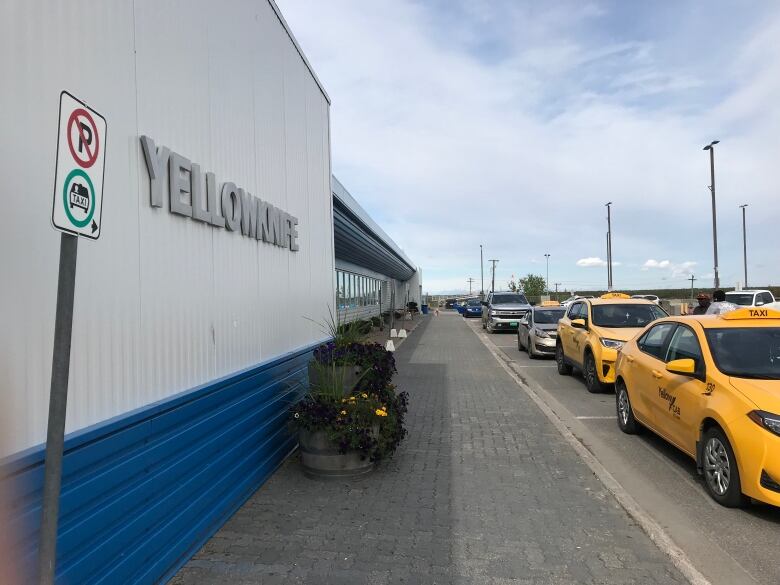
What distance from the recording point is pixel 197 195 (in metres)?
4.17

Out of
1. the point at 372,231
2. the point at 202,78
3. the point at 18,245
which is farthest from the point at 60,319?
the point at 372,231

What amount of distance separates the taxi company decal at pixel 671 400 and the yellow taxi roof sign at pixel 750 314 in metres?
0.98

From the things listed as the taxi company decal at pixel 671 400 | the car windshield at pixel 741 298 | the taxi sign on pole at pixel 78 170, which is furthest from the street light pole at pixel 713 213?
the taxi sign on pole at pixel 78 170

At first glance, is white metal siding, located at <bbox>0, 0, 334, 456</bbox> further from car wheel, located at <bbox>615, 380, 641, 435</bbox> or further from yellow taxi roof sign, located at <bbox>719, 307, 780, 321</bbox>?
yellow taxi roof sign, located at <bbox>719, 307, 780, 321</bbox>

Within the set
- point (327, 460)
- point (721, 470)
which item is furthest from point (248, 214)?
point (721, 470)

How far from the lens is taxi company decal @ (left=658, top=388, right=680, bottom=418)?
5566 millimetres

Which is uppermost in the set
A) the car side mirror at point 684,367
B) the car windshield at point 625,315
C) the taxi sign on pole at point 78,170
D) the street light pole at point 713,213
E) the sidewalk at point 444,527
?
the street light pole at point 713,213

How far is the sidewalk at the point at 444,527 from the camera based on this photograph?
3.60 metres

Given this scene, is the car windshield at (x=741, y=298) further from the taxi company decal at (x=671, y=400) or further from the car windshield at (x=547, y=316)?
the taxi company decal at (x=671, y=400)

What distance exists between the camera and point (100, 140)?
6.73 ft

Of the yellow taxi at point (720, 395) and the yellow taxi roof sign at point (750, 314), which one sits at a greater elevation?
the yellow taxi roof sign at point (750, 314)

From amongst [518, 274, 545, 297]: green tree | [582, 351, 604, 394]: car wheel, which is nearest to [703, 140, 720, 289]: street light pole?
[582, 351, 604, 394]: car wheel

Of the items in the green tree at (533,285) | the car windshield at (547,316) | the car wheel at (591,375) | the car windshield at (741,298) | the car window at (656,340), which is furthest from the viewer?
the green tree at (533,285)

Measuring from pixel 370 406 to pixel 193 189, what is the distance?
2489 millimetres
